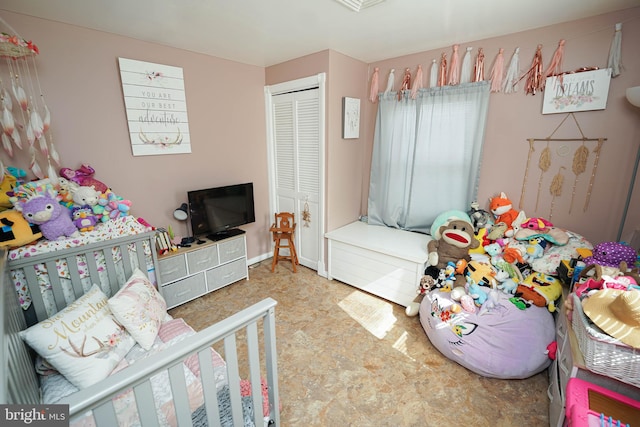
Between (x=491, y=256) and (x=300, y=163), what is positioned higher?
(x=300, y=163)

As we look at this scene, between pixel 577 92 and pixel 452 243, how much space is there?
Result: 4.64ft

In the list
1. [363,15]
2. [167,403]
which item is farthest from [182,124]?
[167,403]

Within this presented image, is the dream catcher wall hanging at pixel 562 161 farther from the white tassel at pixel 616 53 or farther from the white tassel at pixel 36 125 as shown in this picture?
the white tassel at pixel 36 125

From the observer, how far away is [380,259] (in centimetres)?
271

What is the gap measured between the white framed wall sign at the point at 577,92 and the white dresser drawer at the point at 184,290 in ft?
10.9

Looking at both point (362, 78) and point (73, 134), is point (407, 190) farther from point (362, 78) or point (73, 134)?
point (73, 134)

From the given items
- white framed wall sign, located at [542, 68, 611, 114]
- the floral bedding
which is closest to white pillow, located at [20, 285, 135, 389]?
the floral bedding

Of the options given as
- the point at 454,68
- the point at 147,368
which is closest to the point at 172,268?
the point at 147,368

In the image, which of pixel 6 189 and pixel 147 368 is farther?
pixel 6 189

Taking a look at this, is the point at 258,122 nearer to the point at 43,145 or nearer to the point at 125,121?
the point at 125,121

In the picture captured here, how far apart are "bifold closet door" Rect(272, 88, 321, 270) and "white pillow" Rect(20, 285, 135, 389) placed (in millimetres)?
2014

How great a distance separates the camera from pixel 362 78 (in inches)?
123

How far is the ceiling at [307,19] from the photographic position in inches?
71.1

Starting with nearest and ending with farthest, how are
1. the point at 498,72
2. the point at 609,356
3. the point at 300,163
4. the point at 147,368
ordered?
the point at 147,368
the point at 609,356
the point at 498,72
the point at 300,163
